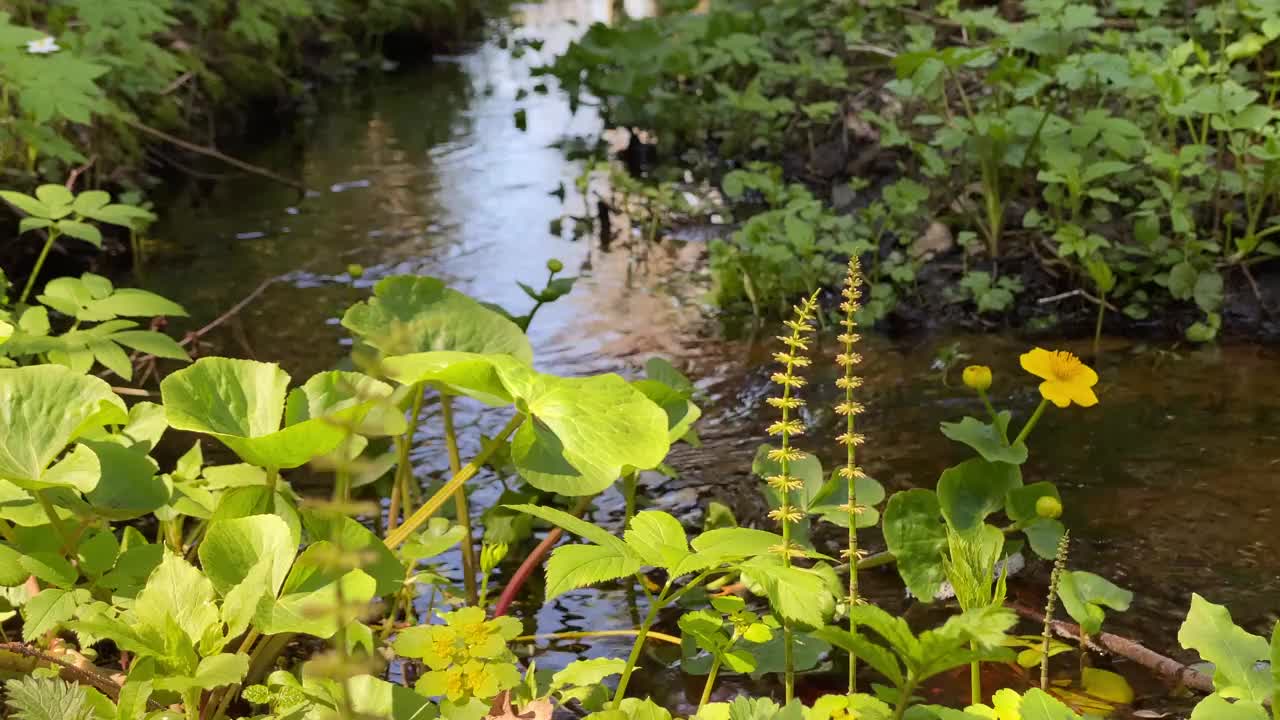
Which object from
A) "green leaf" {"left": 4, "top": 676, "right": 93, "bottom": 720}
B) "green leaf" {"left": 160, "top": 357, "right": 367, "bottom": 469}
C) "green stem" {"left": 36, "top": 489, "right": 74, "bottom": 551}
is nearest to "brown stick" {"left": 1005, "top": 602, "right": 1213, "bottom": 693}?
"green leaf" {"left": 160, "top": 357, "right": 367, "bottom": 469}

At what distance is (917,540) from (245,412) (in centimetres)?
88

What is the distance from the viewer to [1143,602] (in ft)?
5.76

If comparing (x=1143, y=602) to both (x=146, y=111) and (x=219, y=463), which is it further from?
(x=146, y=111)

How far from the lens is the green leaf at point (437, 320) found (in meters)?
1.65

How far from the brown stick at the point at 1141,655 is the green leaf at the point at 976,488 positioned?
0.52 feet

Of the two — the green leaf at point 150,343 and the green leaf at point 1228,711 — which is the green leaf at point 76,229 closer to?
the green leaf at point 150,343

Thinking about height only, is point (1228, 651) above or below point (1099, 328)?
above

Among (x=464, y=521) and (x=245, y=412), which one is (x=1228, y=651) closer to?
(x=464, y=521)

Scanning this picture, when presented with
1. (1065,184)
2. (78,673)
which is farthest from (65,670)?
(1065,184)

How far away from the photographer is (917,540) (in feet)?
5.12

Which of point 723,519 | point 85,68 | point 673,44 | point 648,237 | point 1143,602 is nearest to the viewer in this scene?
point 1143,602

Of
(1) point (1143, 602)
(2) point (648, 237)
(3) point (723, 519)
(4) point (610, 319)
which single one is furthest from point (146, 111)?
(1) point (1143, 602)

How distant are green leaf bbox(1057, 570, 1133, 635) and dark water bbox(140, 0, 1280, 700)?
221mm

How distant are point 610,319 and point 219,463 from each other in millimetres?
1267
